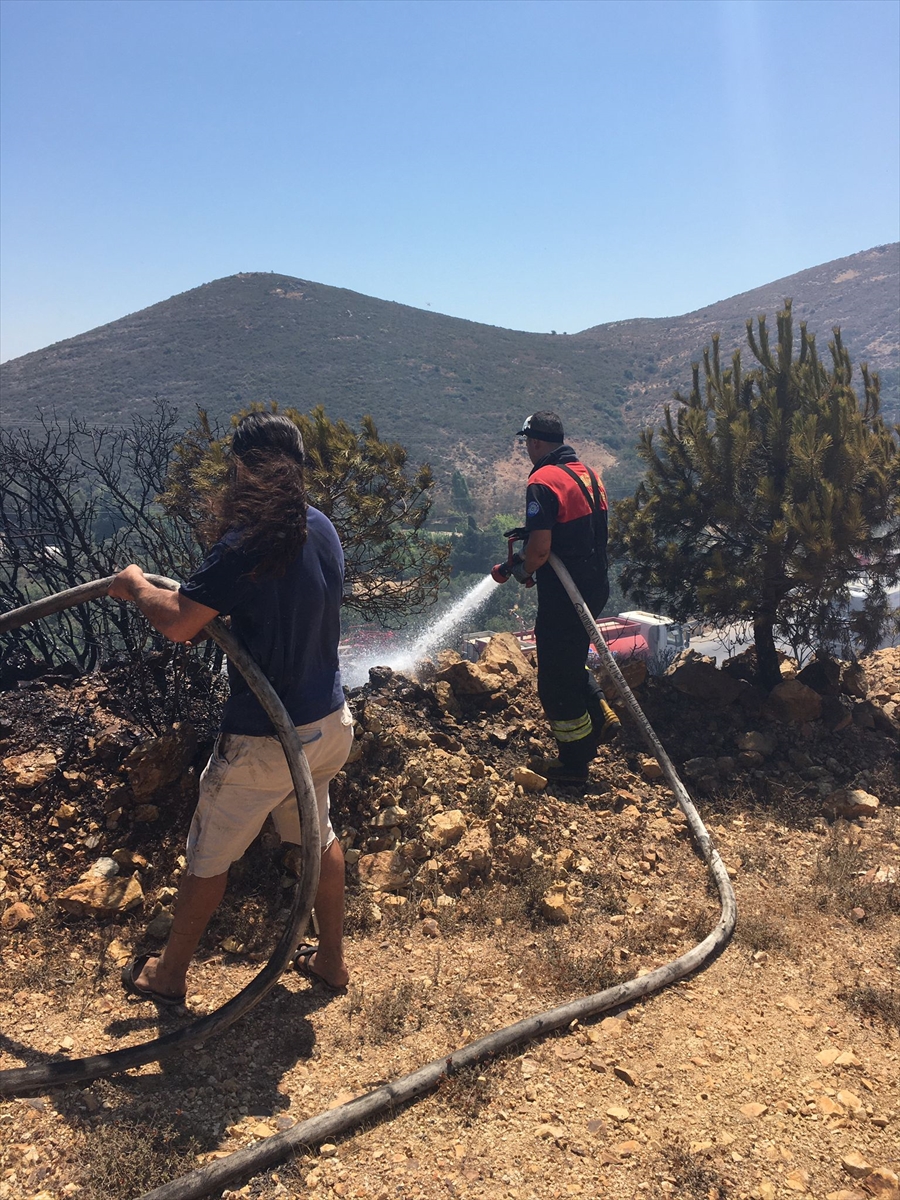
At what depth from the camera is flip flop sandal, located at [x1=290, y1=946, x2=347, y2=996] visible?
3146 mm

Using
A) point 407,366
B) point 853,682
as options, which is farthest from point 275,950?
point 407,366

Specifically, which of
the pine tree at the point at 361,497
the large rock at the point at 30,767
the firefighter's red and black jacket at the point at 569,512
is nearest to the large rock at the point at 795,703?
the firefighter's red and black jacket at the point at 569,512

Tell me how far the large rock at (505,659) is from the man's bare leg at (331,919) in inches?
113

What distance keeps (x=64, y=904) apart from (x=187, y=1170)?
1.44m

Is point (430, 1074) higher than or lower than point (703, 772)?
higher

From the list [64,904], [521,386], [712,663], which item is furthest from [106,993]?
[521,386]

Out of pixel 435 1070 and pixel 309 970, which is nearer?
pixel 435 1070

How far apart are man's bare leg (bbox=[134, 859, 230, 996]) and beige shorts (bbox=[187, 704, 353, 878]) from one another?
0.16 ft

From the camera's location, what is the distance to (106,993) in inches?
118

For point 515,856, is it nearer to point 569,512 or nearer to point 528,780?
point 528,780

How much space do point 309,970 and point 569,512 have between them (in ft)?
9.52

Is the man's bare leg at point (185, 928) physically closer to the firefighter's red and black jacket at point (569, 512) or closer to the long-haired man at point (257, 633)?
the long-haired man at point (257, 633)

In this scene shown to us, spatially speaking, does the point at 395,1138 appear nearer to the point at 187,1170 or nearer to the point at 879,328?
the point at 187,1170

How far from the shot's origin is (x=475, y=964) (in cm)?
337
